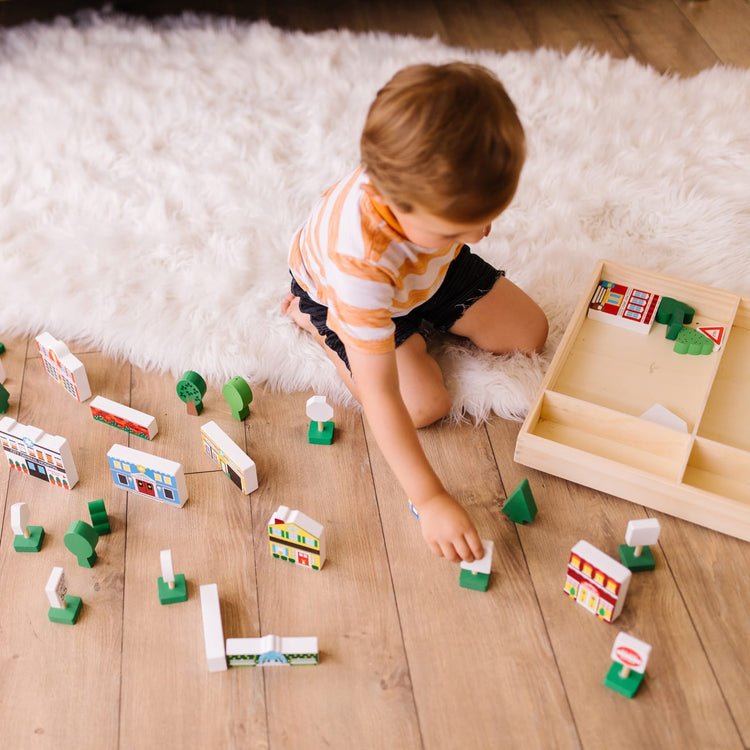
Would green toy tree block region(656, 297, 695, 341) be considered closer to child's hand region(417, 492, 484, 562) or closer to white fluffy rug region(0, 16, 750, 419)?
white fluffy rug region(0, 16, 750, 419)

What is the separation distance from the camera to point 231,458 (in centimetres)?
103

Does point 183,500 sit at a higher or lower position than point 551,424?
lower

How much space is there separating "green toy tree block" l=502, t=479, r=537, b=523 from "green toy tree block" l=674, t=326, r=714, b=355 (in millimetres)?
354

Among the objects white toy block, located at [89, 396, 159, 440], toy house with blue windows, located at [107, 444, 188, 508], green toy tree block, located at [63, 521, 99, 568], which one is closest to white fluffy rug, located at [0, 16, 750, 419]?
white toy block, located at [89, 396, 159, 440]

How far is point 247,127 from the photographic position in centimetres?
163

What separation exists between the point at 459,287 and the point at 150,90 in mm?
940

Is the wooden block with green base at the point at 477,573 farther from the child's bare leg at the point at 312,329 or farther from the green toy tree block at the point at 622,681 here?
the child's bare leg at the point at 312,329

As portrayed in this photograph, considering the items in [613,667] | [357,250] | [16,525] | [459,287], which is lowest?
[16,525]

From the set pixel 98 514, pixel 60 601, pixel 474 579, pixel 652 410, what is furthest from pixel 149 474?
pixel 652 410

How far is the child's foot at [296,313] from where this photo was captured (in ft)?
4.02

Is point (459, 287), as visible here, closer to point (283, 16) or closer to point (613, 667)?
point (613, 667)

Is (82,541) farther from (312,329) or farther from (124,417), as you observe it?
(312,329)

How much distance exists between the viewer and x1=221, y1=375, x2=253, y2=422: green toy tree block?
1.12m

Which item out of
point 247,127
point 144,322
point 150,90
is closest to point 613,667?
point 144,322
